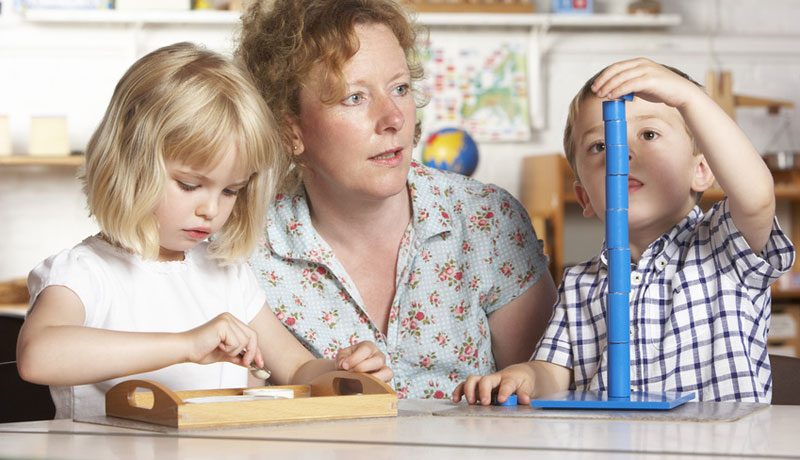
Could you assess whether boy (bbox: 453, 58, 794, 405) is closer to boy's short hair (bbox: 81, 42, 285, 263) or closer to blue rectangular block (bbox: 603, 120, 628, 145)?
blue rectangular block (bbox: 603, 120, 628, 145)

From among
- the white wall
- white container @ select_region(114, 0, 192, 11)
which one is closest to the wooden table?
the white wall

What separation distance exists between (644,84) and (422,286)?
0.64 metres

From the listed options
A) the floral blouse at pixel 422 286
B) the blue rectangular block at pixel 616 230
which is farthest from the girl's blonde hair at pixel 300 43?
the blue rectangular block at pixel 616 230

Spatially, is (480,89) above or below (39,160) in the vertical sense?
above

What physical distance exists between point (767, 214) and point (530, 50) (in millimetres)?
3103

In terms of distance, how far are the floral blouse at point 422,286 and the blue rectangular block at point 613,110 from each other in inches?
23.4

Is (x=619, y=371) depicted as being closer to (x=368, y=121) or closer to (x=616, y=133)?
(x=616, y=133)

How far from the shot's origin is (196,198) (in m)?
1.23

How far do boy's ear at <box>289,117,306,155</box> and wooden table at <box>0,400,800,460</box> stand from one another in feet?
2.39

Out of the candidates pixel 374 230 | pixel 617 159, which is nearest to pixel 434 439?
pixel 617 159

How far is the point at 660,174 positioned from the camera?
1327 millimetres

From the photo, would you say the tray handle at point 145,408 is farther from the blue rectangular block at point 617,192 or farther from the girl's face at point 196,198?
the blue rectangular block at point 617,192

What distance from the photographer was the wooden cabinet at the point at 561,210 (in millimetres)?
3771

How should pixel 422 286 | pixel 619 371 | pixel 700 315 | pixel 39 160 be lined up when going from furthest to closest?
pixel 39 160 < pixel 422 286 < pixel 700 315 < pixel 619 371
